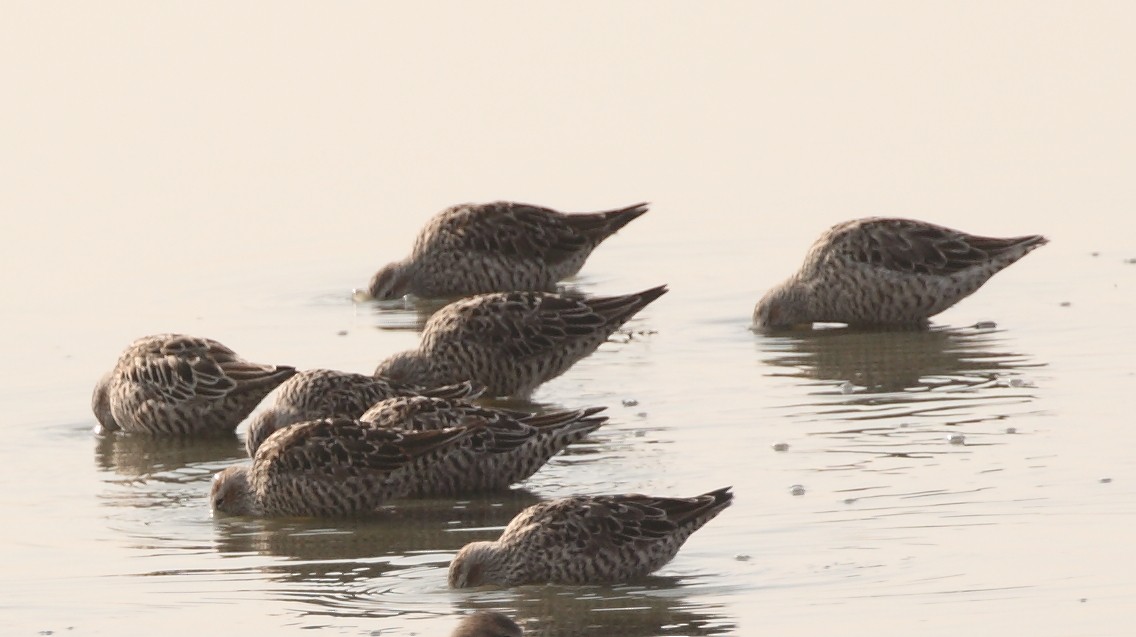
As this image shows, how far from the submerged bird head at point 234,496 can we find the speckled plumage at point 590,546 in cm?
268

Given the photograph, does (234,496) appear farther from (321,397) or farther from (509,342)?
(509,342)

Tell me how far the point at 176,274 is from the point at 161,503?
1066 cm

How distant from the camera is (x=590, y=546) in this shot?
45.2 ft

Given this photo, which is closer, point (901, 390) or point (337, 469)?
point (337, 469)

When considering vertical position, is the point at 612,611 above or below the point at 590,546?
below

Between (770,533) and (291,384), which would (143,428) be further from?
(770,533)

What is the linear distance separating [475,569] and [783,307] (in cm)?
912

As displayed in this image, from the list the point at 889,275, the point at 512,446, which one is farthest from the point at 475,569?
the point at 889,275

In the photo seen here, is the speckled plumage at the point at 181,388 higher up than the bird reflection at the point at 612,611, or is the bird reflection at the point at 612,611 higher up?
the speckled plumage at the point at 181,388

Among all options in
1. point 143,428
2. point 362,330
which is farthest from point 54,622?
point 362,330

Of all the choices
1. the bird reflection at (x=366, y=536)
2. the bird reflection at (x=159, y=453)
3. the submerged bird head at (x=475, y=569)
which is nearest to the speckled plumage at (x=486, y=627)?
the submerged bird head at (x=475, y=569)

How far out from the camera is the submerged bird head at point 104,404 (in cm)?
1941

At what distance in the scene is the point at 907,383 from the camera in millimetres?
19453

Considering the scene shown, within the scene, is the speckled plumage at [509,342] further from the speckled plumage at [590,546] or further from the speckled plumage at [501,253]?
the speckled plumage at [590,546]
